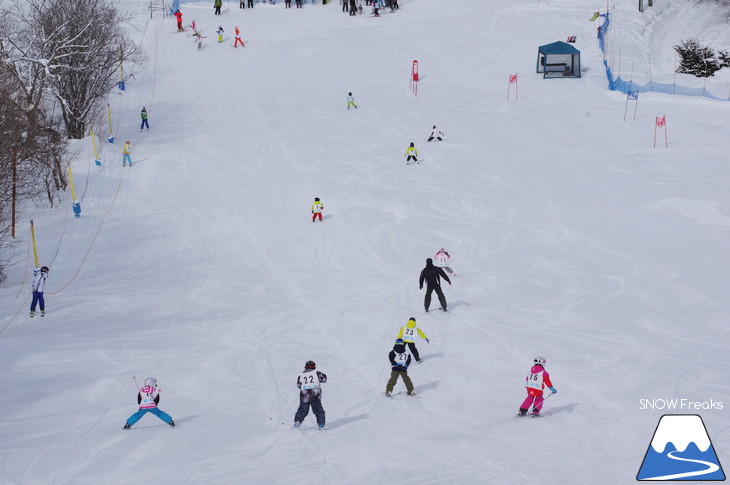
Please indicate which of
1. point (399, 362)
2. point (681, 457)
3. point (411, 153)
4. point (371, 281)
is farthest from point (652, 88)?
point (681, 457)

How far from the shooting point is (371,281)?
69.6 ft

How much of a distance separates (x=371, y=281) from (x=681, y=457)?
38.0 feet

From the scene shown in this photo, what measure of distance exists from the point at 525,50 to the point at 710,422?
38461mm

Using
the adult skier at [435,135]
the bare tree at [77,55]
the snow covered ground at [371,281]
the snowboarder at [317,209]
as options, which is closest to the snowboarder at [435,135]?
the adult skier at [435,135]

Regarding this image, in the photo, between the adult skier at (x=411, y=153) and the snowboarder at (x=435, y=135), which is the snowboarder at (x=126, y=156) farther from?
the snowboarder at (x=435, y=135)

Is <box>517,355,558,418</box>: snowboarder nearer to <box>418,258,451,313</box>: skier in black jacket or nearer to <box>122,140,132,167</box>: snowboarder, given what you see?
<box>418,258,451,313</box>: skier in black jacket

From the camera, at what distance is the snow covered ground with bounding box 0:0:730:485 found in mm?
12188

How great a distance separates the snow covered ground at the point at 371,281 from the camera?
1219 cm

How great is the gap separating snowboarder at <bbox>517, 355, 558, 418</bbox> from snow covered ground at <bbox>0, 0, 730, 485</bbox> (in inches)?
10.8

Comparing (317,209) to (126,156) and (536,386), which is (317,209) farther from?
(536,386)

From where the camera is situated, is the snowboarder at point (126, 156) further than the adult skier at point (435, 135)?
Yes

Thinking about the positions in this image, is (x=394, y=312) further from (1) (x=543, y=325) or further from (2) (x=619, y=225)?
(2) (x=619, y=225)

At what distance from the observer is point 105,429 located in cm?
1311

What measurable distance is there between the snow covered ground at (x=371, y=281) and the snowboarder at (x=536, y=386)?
0.90ft
